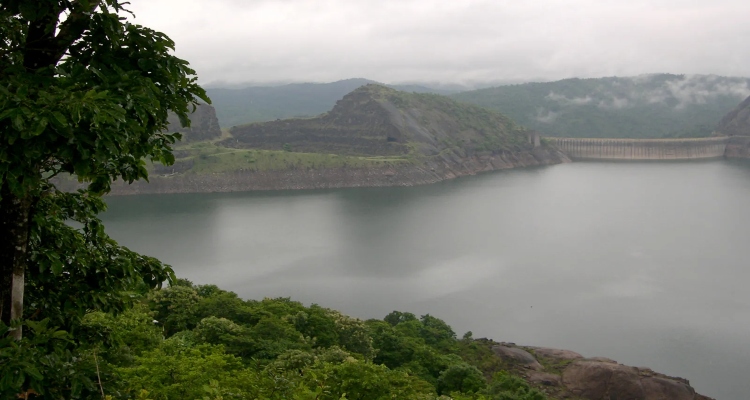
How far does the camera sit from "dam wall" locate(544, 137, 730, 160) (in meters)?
121

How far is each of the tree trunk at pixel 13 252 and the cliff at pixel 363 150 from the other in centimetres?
8034

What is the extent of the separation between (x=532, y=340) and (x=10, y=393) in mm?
28056

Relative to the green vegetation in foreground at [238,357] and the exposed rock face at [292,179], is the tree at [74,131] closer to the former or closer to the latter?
the green vegetation in foreground at [238,357]

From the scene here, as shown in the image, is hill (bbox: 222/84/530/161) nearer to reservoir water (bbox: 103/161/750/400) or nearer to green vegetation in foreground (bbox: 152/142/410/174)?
green vegetation in foreground (bbox: 152/142/410/174)

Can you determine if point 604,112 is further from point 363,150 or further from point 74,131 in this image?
point 74,131

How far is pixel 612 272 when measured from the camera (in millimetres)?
40094

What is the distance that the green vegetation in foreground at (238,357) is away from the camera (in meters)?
4.44

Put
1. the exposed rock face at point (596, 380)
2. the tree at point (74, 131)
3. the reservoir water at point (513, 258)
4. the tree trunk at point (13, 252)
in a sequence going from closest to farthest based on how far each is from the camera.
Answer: the tree at point (74, 131)
the tree trunk at point (13, 252)
the exposed rock face at point (596, 380)
the reservoir water at point (513, 258)

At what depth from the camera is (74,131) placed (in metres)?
3.67

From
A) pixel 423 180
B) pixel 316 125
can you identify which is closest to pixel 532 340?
pixel 423 180

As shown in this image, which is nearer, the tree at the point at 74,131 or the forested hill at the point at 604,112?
the tree at the point at 74,131

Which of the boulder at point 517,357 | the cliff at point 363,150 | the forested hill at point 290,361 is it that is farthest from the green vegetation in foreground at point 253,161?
the boulder at point 517,357

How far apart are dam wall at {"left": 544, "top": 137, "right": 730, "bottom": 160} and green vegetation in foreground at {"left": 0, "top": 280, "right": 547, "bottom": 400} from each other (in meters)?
106

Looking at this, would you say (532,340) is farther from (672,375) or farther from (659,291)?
(659,291)
